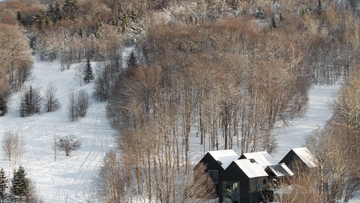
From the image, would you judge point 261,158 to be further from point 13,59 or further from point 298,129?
point 13,59

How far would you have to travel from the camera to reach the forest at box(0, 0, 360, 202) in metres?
28.0

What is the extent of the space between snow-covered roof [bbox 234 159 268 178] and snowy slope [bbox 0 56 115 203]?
13803mm

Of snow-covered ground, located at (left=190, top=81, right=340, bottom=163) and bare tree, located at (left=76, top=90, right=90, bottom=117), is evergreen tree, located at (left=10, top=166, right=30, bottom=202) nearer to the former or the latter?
snow-covered ground, located at (left=190, top=81, right=340, bottom=163)

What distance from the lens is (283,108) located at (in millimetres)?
41562

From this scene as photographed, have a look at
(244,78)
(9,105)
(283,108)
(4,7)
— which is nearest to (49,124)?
(9,105)

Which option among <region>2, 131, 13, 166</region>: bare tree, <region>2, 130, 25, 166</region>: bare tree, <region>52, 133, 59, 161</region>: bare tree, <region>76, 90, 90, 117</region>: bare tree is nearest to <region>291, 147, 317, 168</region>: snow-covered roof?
<region>52, 133, 59, 161</region>: bare tree

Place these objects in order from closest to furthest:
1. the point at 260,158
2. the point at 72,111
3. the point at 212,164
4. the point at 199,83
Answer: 1. the point at 212,164
2. the point at 260,158
3. the point at 199,83
4. the point at 72,111

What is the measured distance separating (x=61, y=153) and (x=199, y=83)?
57.8 ft

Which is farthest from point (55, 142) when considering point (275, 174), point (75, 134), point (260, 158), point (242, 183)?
point (275, 174)

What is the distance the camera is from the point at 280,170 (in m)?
30.0

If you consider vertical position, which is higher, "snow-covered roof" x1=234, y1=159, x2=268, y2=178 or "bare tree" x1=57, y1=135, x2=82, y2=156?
"snow-covered roof" x1=234, y1=159, x2=268, y2=178

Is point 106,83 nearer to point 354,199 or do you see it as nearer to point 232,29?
point 232,29

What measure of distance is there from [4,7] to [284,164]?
86.1m

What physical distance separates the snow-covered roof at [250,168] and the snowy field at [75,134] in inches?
261
